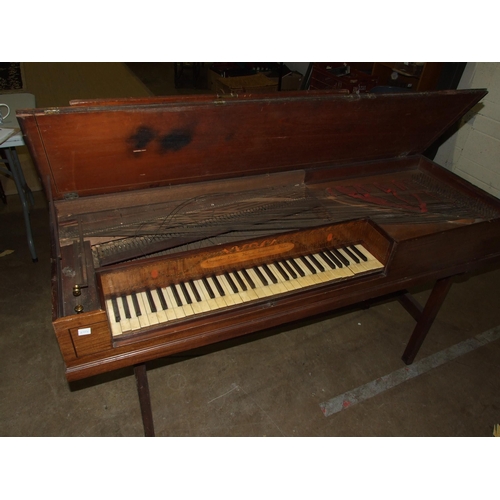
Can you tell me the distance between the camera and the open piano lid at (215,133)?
5.63 ft

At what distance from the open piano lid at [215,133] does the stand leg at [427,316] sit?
3.13 feet

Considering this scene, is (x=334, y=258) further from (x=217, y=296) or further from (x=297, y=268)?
(x=217, y=296)

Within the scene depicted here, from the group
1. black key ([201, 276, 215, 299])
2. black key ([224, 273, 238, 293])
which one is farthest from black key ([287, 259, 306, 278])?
black key ([201, 276, 215, 299])

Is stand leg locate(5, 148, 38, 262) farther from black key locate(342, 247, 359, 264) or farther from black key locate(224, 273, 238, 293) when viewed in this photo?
black key locate(342, 247, 359, 264)

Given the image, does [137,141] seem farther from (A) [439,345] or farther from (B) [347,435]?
(A) [439,345]

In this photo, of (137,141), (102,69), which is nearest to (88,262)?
(137,141)

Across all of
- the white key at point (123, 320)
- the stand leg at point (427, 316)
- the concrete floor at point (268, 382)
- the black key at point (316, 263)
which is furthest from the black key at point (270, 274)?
the stand leg at point (427, 316)

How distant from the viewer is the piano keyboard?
168 centimetres

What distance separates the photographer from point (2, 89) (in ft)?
14.2

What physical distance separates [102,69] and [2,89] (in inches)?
85.8

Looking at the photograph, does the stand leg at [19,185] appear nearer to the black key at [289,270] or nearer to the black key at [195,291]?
the black key at [195,291]

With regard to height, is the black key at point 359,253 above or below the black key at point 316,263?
above

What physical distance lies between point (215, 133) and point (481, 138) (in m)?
3.35

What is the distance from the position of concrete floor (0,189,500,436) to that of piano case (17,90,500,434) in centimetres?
54
